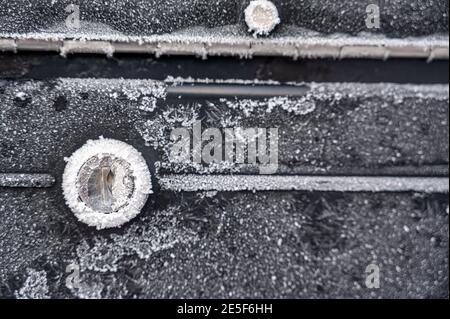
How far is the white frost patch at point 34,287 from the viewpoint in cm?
316

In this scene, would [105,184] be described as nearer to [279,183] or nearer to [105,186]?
[105,186]

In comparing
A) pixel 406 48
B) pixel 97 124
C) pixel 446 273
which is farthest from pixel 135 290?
pixel 406 48

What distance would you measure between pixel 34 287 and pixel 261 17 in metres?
2.42

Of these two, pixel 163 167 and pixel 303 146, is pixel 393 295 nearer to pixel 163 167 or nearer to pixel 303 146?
pixel 303 146

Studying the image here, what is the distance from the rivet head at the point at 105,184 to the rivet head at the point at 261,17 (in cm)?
120

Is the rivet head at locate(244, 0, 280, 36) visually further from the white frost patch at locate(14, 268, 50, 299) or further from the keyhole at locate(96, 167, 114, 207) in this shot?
the white frost patch at locate(14, 268, 50, 299)

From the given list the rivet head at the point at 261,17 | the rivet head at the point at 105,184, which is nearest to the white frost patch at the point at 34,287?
the rivet head at the point at 105,184

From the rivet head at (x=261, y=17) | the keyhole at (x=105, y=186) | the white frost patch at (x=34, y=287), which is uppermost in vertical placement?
the rivet head at (x=261, y=17)

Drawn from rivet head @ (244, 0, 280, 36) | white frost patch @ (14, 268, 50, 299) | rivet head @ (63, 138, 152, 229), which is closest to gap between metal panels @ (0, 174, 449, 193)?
rivet head @ (63, 138, 152, 229)

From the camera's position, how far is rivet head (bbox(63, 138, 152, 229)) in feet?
10.3

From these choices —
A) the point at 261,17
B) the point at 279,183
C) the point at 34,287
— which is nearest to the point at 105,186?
the point at 34,287

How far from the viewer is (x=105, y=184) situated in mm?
3156

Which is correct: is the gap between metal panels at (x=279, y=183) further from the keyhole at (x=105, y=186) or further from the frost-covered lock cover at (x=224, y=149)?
the keyhole at (x=105, y=186)
